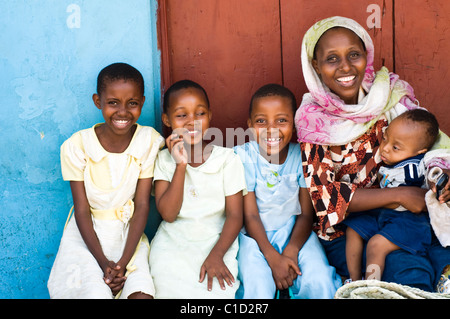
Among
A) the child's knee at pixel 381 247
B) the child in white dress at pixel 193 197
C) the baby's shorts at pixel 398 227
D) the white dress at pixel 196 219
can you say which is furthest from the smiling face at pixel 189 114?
the child's knee at pixel 381 247

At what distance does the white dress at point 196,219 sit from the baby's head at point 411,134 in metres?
0.78

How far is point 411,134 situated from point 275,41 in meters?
1.05

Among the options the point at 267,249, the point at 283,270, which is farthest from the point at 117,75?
the point at 283,270

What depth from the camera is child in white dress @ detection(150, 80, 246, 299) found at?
227 cm

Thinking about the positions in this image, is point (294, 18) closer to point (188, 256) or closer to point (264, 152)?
point (264, 152)

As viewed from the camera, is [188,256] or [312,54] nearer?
[188,256]

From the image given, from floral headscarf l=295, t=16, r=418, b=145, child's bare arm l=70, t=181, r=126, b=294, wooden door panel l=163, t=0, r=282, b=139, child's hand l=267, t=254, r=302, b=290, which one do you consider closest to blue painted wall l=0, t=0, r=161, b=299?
wooden door panel l=163, t=0, r=282, b=139

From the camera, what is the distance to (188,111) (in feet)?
8.09

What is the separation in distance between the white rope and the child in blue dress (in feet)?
0.97

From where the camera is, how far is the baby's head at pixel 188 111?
2.46m

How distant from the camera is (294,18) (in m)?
2.86

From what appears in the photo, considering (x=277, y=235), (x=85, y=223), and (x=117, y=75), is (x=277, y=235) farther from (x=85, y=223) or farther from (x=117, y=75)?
(x=117, y=75)
